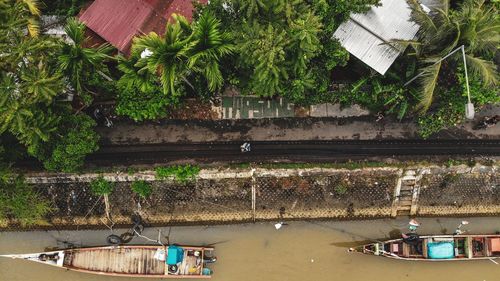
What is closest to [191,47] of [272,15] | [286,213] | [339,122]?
[272,15]

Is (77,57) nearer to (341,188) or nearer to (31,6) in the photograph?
(31,6)

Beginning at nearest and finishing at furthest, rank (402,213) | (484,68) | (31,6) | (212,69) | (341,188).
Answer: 1. (484,68)
2. (212,69)
3. (31,6)
4. (341,188)
5. (402,213)

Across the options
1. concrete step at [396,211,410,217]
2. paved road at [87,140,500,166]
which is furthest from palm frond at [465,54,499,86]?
concrete step at [396,211,410,217]

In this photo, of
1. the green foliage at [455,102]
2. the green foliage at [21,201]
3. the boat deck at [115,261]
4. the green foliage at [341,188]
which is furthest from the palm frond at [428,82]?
the green foliage at [21,201]

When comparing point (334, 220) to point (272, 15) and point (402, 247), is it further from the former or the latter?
point (272, 15)

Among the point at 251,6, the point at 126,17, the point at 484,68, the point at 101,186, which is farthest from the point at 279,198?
the point at 126,17

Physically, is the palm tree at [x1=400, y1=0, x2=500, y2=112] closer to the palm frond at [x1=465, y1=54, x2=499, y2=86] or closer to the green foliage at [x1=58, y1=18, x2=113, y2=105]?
the palm frond at [x1=465, y1=54, x2=499, y2=86]

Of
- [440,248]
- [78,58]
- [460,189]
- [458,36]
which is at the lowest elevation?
[440,248]
